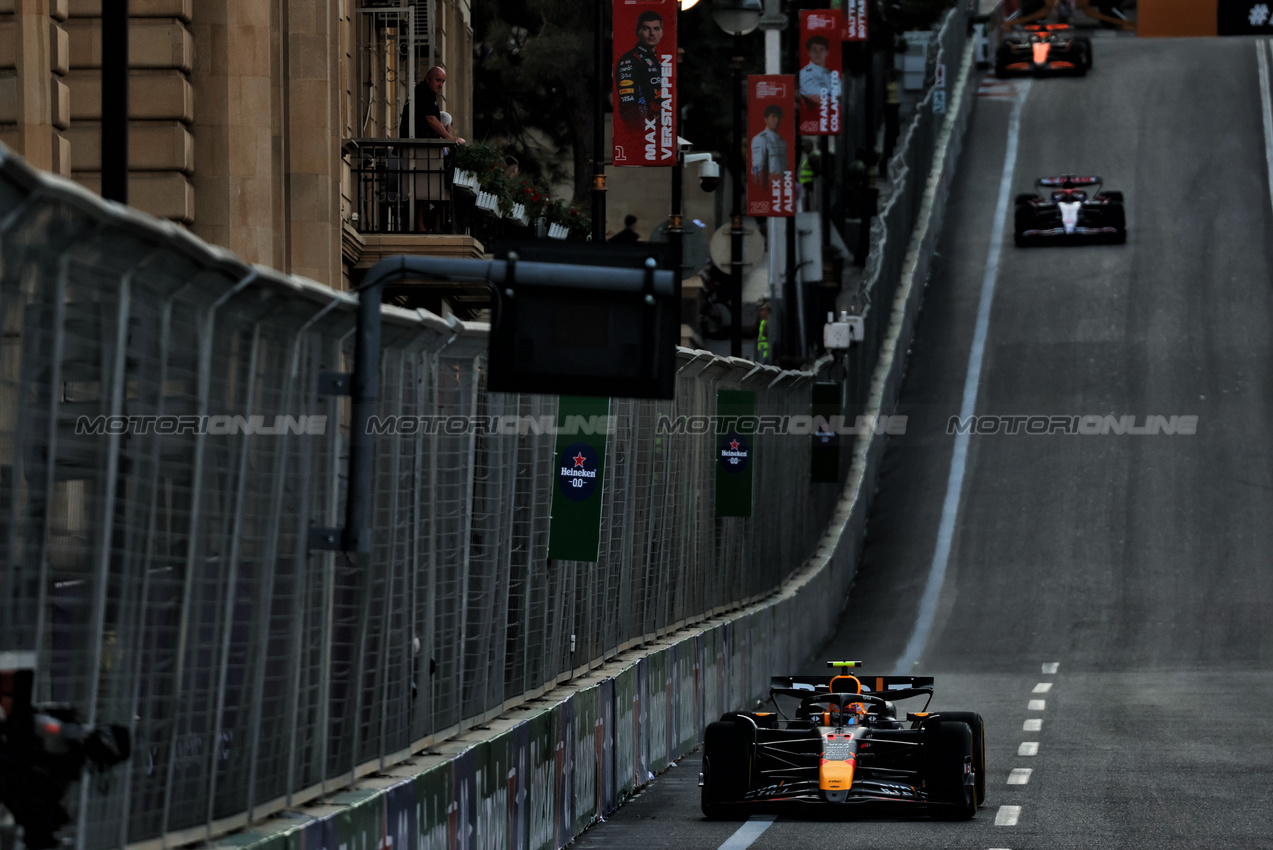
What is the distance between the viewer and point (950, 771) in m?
13.1

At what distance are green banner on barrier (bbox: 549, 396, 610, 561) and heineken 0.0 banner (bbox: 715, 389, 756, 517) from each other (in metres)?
7.27

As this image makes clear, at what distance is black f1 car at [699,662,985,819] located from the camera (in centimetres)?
1307

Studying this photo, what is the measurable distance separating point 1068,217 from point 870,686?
116ft

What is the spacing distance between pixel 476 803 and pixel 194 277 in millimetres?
4211

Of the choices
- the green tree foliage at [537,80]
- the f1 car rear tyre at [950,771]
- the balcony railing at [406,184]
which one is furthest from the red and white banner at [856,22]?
the f1 car rear tyre at [950,771]

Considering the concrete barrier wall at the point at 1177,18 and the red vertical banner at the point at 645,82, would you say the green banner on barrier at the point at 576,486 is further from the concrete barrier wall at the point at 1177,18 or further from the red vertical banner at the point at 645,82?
the concrete barrier wall at the point at 1177,18

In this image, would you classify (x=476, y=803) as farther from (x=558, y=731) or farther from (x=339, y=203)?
(x=339, y=203)

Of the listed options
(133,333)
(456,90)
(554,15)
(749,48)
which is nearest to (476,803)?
(133,333)

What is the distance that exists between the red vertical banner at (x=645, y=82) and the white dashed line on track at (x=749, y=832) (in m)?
11.8

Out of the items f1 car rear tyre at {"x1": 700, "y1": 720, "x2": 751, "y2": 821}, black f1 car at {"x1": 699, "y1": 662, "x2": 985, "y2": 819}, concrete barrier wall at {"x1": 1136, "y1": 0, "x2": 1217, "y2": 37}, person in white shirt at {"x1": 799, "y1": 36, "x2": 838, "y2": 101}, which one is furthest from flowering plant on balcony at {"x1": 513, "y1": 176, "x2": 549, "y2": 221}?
concrete barrier wall at {"x1": 1136, "y1": 0, "x2": 1217, "y2": 37}

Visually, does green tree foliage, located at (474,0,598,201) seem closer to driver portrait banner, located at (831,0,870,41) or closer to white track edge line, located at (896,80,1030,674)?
driver portrait banner, located at (831,0,870,41)

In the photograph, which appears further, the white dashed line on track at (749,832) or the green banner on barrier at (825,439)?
the green banner on barrier at (825,439)

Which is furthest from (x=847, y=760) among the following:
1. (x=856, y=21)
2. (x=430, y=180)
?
(x=856, y=21)

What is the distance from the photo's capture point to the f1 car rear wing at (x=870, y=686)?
1418cm
